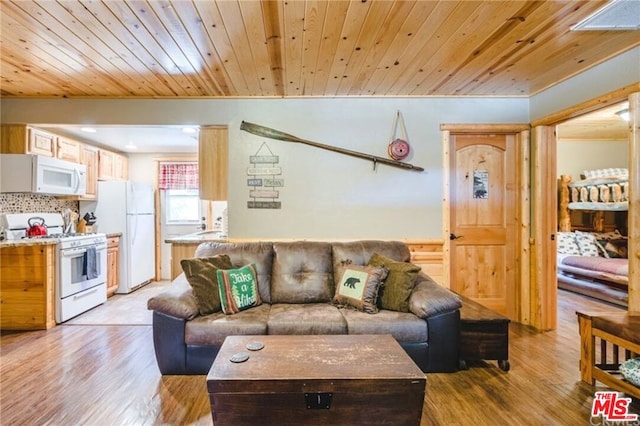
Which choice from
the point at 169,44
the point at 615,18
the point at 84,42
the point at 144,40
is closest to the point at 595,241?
the point at 615,18

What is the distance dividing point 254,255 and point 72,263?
2.37 m

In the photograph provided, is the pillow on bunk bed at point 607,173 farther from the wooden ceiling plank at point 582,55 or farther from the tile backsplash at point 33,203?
the tile backsplash at point 33,203

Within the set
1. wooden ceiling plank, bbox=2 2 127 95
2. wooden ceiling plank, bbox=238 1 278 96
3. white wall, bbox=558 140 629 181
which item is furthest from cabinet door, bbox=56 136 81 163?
white wall, bbox=558 140 629 181

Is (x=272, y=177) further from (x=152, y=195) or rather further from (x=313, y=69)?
(x=152, y=195)

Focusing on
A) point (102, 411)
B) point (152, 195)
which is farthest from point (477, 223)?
point (152, 195)

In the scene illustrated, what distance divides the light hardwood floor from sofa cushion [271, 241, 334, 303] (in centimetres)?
95

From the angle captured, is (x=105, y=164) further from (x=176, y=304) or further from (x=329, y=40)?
(x=329, y=40)

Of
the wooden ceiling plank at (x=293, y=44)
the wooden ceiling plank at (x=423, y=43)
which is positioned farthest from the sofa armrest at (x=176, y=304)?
the wooden ceiling plank at (x=423, y=43)

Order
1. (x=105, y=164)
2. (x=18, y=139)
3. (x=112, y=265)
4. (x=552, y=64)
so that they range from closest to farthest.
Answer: (x=552, y=64), (x=18, y=139), (x=112, y=265), (x=105, y=164)

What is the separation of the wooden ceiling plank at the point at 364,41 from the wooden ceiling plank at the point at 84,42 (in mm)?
1819

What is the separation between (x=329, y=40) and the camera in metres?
2.39

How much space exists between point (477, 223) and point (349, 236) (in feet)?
4.91

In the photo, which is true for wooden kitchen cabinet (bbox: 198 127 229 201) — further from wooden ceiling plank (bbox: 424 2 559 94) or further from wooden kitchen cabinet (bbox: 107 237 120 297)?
wooden ceiling plank (bbox: 424 2 559 94)

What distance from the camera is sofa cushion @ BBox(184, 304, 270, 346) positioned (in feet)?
7.82
